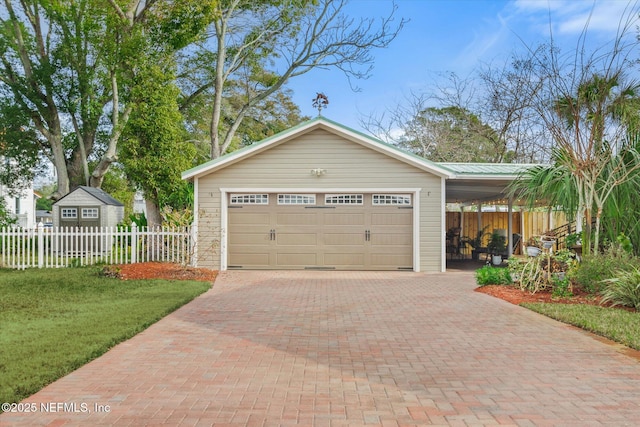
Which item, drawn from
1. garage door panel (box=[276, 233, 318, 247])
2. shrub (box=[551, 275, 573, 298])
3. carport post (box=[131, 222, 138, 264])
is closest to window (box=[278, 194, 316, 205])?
garage door panel (box=[276, 233, 318, 247])

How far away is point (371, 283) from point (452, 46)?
14.5 meters

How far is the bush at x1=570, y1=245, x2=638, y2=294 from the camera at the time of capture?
8.53 meters

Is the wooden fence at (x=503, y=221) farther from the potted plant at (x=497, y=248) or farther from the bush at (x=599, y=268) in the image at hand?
the bush at (x=599, y=268)

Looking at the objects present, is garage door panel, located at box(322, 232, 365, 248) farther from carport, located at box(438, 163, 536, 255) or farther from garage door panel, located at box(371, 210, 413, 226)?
carport, located at box(438, 163, 536, 255)

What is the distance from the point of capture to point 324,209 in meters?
14.0

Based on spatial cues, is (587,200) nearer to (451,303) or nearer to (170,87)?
(451,303)

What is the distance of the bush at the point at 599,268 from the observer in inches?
336

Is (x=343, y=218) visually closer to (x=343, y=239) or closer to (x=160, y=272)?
(x=343, y=239)

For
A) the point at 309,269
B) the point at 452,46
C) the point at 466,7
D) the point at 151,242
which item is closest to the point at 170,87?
the point at 151,242

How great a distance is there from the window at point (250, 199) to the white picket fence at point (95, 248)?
1.50 meters

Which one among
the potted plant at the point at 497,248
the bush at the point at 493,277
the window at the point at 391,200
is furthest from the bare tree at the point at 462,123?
the bush at the point at 493,277

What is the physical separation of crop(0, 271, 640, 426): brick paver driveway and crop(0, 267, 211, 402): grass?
22 centimetres

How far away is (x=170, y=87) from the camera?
17.7m

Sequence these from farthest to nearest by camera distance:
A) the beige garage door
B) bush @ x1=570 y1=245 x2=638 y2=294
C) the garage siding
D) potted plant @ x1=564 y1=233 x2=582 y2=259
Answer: the beige garage door, the garage siding, potted plant @ x1=564 y1=233 x2=582 y2=259, bush @ x1=570 y1=245 x2=638 y2=294
